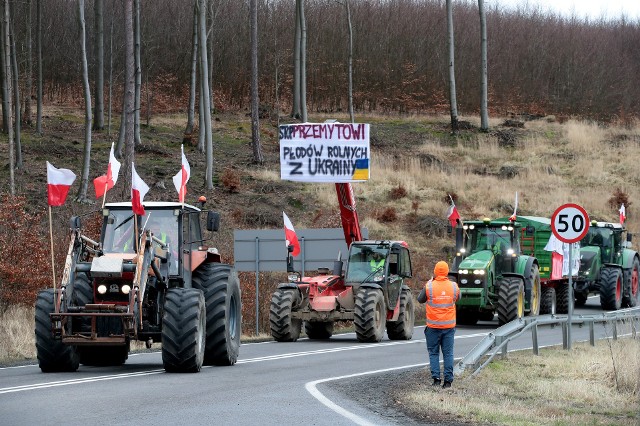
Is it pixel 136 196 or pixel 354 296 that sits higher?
pixel 136 196

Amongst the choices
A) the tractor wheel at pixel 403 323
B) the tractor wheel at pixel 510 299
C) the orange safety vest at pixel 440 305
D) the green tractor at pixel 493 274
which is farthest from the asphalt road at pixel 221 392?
the green tractor at pixel 493 274

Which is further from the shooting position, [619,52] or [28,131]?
[619,52]

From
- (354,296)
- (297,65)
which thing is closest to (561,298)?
(354,296)

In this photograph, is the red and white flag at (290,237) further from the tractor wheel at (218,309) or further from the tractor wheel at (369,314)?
the tractor wheel at (218,309)

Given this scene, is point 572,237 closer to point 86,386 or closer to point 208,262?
point 208,262

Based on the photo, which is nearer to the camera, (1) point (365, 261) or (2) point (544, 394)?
(2) point (544, 394)

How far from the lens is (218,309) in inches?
744

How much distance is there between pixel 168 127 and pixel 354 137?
115 feet

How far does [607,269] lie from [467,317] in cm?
771

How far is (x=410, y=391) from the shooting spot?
51.9 feet

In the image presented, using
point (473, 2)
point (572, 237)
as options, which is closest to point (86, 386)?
point (572, 237)

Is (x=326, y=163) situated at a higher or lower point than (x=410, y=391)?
higher

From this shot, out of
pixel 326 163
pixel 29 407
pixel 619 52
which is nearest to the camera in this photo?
pixel 29 407

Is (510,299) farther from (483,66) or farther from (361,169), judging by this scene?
(483,66)
